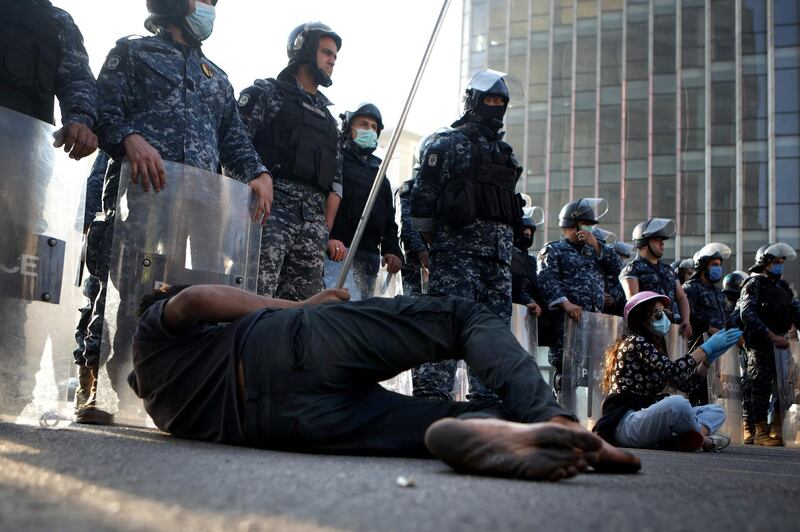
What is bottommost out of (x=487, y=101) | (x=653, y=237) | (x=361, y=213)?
(x=361, y=213)

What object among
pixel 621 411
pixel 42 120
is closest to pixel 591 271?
pixel 621 411

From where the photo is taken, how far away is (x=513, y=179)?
6238mm

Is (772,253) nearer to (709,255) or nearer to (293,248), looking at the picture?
(709,255)

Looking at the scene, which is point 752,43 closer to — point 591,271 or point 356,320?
point 591,271

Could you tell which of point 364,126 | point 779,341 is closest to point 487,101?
point 364,126

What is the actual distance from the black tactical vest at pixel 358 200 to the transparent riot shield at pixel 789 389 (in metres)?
4.59

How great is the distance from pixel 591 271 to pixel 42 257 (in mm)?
5436

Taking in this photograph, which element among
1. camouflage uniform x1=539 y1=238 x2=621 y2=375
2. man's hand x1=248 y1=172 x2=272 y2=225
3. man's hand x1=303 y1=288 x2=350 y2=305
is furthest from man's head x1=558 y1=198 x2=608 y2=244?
man's hand x1=303 y1=288 x2=350 y2=305

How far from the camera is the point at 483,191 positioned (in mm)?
6012

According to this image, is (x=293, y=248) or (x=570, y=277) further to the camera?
(x=570, y=277)

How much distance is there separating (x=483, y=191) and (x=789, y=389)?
4775 mm

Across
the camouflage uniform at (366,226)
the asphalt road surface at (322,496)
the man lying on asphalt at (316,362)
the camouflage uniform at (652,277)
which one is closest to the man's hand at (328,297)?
the man lying on asphalt at (316,362)

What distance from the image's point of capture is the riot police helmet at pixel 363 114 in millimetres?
7352

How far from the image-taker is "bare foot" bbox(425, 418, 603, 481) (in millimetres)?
2338
